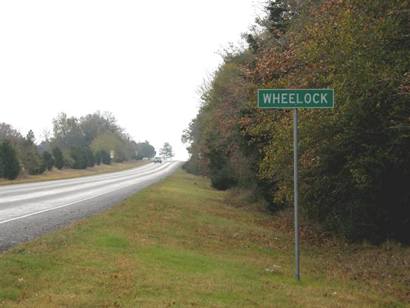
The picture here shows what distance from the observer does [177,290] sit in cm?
783

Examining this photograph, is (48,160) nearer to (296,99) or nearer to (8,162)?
(8,162)

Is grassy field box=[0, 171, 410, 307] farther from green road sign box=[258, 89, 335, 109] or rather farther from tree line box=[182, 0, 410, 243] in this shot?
green road sign box=[258, 89, 335, 109]

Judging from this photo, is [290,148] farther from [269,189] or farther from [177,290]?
[269,189]

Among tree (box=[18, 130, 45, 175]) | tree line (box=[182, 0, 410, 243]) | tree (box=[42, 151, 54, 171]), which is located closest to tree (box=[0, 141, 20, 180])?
tree (box=[18, 130, 45, 175])

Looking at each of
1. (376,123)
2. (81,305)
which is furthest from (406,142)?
(81,305)

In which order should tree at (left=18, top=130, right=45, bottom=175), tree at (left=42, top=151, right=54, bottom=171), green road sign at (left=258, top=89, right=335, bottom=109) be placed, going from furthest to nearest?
tree at (left=42, top=151, right=54, bottom=171) → tree at (left=18, top=130, right=45, bottom=175) → green road sign at (left=258, top=89, right=335, bottom=109)

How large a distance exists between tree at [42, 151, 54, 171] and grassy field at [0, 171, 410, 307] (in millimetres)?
66742

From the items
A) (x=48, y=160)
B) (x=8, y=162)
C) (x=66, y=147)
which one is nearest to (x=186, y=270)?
(x=8, y=162)

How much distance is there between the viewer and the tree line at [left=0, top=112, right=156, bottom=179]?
59.4 m

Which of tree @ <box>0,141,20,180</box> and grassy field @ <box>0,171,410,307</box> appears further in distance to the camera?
tree @ <box>0,141,20,180</box>

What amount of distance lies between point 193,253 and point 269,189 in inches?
592

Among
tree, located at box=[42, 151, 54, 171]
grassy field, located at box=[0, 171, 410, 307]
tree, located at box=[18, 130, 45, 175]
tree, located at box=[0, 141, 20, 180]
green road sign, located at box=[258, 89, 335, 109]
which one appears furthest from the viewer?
tree, located at box=[42, 151, 54, 171]

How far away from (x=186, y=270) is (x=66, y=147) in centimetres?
14428

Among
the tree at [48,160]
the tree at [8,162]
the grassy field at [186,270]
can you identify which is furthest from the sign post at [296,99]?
the tree at [48,160]
